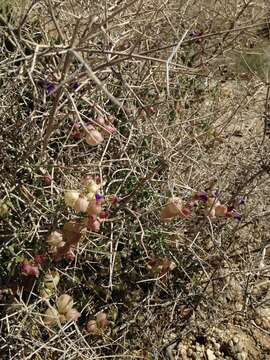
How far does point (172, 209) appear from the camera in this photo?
1.81 meters

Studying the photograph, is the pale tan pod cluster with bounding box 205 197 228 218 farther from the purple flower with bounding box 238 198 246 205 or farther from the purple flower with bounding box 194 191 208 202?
the purple flower with bounding box 238 198 246 205

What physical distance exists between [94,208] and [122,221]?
0.81 ft

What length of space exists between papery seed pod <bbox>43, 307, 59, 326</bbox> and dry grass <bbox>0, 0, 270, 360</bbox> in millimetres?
33

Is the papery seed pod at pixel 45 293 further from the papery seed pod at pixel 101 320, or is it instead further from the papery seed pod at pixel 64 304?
the papery seed pod at pixel 101 320

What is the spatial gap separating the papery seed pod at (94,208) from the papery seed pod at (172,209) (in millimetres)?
249

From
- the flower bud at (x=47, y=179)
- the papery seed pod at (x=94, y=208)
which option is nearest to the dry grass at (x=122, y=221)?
the flower bud at (x=47, y=179)

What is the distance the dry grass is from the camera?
1775mm

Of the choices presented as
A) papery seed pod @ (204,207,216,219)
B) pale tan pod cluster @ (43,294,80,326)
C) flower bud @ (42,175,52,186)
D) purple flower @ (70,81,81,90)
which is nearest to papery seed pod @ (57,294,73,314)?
pale tan pod cluster @ (43,294,80,326)

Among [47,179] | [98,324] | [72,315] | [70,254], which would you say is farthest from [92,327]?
[47,179]

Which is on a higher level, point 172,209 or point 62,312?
point 172,209

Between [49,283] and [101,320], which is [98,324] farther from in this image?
[49,283]

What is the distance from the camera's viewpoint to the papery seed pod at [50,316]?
172 centimetres

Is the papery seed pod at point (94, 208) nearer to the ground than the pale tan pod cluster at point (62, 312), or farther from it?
farther from it

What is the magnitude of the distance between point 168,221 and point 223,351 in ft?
1.74
